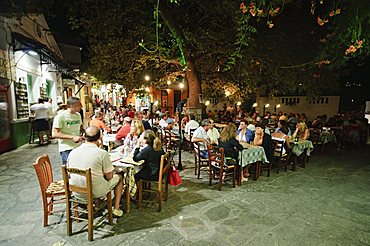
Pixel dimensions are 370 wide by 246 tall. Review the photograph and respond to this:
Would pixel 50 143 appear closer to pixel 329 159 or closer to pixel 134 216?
pixel 134 216

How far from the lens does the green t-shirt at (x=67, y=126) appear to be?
13.0 ft

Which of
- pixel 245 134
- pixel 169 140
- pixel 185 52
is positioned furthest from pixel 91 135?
pixel 185 52

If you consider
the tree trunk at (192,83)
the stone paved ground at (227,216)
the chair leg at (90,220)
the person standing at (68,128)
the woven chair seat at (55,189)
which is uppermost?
the tree trunk at (192,83)

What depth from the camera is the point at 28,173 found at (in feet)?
17.9

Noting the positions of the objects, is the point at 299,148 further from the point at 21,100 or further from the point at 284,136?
the point at 21,100

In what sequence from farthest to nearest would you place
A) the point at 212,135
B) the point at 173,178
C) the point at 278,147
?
the point at 212,135 < the point at 278,147 < the point at 173,178

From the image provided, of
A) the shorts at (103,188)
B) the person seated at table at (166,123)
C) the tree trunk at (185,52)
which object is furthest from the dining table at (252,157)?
the tree trunk at (185,52)

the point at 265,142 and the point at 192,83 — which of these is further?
the point at 192,83

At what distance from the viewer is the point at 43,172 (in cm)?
321

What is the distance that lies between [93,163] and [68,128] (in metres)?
1.54

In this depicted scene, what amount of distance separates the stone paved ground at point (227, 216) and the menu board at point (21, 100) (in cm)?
353

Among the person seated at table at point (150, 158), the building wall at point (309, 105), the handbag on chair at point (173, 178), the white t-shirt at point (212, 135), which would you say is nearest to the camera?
the person seated at table at point (150, 158)

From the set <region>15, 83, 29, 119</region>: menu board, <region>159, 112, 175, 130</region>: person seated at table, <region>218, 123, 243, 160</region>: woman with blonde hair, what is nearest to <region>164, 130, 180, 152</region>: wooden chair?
<region>159, 112, 175, 130</region>: person seated at table

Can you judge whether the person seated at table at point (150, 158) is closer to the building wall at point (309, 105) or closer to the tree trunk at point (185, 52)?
the tree trunk at point (185, 52)
